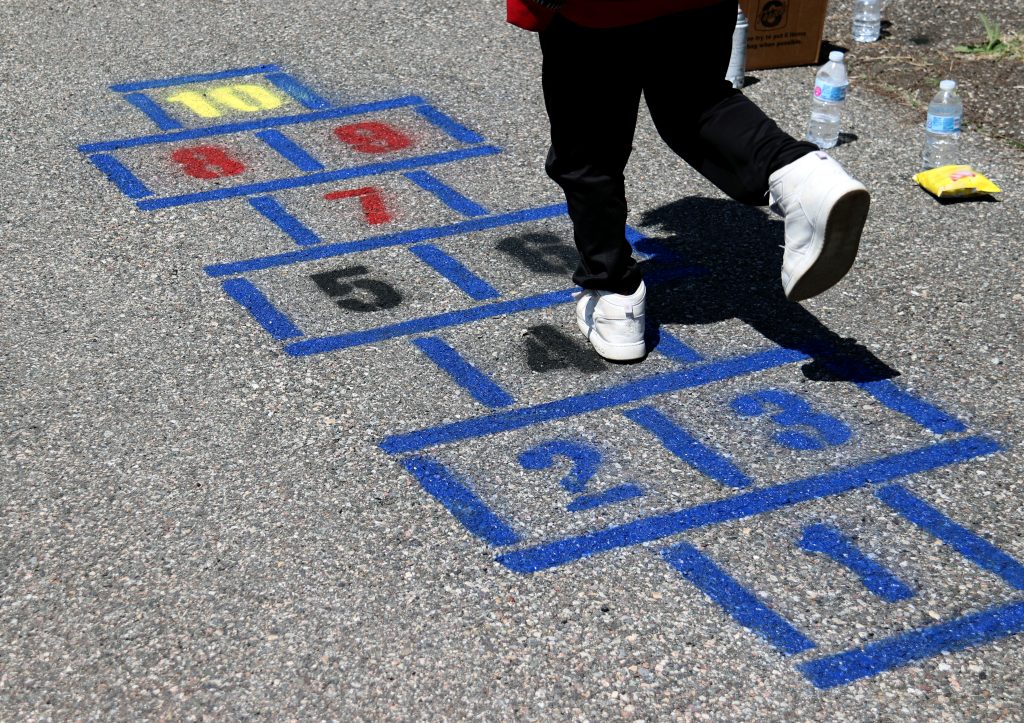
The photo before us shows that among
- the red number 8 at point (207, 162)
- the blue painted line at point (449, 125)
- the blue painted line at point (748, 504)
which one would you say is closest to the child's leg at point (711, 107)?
the blue painted line at point (748, 504)

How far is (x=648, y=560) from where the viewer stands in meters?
3.29

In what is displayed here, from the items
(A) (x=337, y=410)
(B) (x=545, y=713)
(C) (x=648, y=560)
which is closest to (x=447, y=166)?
(A) (x=337, y=410)

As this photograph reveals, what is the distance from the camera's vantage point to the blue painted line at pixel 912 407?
151 inches

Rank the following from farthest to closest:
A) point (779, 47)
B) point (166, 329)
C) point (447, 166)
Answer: point (779, 47) → point (447, 166) → point (166, 329)

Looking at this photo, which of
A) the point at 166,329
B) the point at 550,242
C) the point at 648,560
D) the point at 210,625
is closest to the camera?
the point at 210,625

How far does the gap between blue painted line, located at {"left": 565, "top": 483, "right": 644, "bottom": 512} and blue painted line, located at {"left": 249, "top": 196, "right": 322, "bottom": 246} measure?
1.94 m

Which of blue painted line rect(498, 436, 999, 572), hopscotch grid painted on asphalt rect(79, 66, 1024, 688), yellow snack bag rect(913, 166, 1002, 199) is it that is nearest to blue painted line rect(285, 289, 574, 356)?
hopscotch grid painted on asphalt rect(79, 66, 1024, 688)

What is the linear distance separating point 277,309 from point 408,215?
92cm

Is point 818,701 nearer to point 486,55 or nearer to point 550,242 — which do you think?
point 550,242

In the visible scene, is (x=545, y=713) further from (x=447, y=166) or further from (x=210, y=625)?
→ (x=447, y=166)

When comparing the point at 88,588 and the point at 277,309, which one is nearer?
the point at 88,588

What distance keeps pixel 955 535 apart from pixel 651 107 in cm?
150

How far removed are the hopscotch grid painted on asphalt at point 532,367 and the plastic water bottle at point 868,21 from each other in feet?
8.25

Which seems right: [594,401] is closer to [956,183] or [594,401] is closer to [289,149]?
[956,183]
